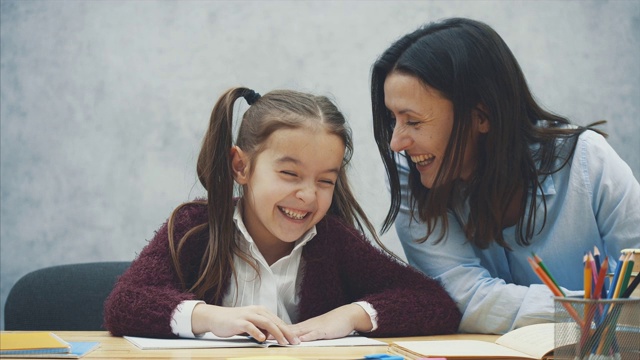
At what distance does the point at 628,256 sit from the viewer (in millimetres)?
813

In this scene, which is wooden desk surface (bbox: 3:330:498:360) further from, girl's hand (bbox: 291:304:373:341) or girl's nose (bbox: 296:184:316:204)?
girl's nose (bbox: 296:184:316:204)

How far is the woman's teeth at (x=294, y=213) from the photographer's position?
1.39m

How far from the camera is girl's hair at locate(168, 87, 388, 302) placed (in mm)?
1383

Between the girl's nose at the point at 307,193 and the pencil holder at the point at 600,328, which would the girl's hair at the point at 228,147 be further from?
the pencil holder at the point at 600,328

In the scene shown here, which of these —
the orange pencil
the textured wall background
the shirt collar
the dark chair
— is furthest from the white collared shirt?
the textured wall background

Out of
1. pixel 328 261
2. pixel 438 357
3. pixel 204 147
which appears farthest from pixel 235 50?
pixel 438 357

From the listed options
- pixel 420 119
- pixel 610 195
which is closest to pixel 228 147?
pixel 420 119

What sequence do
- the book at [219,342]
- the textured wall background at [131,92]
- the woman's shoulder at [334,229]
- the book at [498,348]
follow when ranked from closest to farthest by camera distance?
1. the book at [498,348]
2. the book at [219,342]
3. the woman's shoulder at [334,229]
4. the textured wall background at [131,92]

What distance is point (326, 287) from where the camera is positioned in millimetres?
1432

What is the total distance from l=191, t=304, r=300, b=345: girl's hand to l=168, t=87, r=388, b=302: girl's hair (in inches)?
6.8

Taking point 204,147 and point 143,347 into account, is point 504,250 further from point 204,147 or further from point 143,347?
point 143,347

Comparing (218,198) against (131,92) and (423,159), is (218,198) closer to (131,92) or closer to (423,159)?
(423,159)

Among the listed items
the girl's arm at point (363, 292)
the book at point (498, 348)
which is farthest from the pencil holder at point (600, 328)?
the girl's arm at point (363, 292)

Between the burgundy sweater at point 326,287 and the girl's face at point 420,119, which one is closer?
the burgundy sweater at point 326,287
